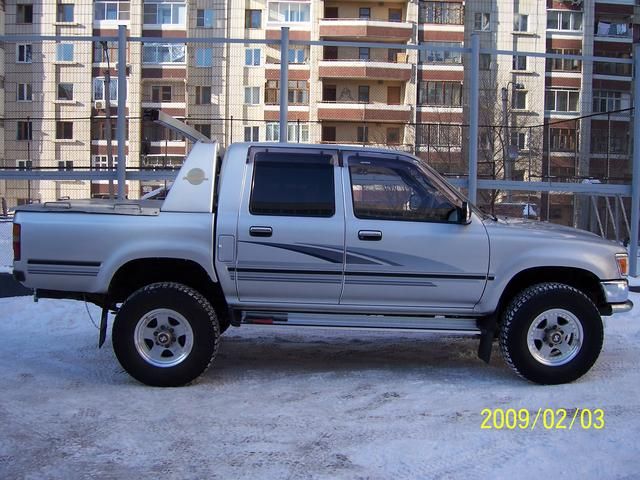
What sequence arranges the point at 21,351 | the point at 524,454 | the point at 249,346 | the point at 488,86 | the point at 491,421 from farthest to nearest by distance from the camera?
the point at 488,86
the point at 249,346
the point at 21,351
the point at 491,421
the point at 524,454

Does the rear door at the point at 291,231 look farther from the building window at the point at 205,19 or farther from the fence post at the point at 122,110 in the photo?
the building window at the point at 205,19

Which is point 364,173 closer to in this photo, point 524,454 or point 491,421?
point 491,421

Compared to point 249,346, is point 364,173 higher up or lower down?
higher up

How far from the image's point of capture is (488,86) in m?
10.5

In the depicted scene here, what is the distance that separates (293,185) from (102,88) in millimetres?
4927

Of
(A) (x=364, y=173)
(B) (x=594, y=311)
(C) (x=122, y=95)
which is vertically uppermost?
(C) (x=122, y=95)

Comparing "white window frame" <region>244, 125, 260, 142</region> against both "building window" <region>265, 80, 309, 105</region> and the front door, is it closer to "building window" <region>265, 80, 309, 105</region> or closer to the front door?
"building window" <region>265, 80, 309, 105</region>

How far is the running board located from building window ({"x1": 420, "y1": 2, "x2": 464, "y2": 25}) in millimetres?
40945

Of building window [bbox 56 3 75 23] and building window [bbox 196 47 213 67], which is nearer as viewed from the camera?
building window [bbox 196 47 213 67]

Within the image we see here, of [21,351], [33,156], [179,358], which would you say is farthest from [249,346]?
[33,156]

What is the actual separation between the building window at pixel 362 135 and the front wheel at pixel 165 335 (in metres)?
4.43

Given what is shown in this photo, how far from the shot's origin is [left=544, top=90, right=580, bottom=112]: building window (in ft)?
35.5

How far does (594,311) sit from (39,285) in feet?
15.5
